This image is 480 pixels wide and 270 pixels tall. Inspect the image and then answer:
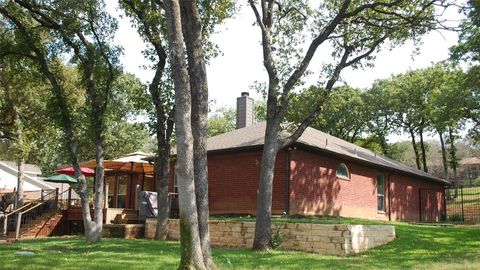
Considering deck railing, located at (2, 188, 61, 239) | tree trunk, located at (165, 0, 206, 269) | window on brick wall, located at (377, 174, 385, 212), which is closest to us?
tree trunk, located at (165, 0, 206, 269)

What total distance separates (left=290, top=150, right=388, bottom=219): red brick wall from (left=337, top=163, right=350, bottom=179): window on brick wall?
7.1 inches

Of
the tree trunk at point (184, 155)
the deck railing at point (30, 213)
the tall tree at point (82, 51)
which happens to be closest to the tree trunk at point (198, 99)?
the tree trunk at point (184, 155)

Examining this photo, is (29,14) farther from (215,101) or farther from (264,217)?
(264,217)

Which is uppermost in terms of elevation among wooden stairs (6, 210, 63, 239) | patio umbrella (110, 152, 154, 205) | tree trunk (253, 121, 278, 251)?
patio umbrella (110, 152, 154, 205)

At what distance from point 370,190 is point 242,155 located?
7407 mm

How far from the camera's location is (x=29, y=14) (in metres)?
15.6

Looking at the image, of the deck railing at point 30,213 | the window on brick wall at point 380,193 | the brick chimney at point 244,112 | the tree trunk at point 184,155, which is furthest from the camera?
the brick chimney at point 244,112

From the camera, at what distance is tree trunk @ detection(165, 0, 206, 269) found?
728cm

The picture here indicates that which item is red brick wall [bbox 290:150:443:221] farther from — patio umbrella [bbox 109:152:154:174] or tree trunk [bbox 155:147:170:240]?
patio umbrella [bbox 109:152:154:174]

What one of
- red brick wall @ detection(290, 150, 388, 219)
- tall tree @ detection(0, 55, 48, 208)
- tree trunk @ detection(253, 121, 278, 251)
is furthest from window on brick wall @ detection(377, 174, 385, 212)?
tall tree @ detection(0, 55, 48, 208)

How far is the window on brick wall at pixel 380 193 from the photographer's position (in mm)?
23484

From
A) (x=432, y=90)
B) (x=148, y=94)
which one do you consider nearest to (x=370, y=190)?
(x=148, y=94)

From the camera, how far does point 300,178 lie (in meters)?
18.0

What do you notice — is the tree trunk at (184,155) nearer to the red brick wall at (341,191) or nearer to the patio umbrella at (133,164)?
the red brick wall at (341,191)
